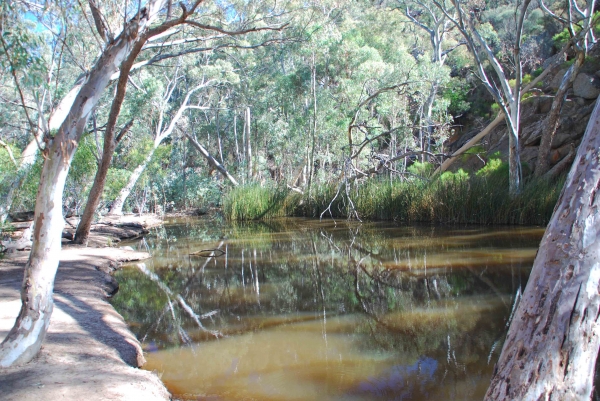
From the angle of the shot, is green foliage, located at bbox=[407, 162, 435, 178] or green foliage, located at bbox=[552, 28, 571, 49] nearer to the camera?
green foliage, located at bbox=[407, 162, 435, 178]

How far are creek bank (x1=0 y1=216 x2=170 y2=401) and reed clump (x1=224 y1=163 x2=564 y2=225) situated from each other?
188 inches

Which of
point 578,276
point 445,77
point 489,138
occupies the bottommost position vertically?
point 578,276

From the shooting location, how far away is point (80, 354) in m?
2.48

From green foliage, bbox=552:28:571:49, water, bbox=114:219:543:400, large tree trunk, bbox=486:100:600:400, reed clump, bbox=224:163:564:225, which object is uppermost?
green foliage, bbox=552:28:571:49

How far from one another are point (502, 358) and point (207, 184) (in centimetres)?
1489

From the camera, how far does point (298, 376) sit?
243cm

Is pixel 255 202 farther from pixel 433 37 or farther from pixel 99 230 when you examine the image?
pixel 433 37

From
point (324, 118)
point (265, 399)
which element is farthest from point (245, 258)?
point (324, 118)

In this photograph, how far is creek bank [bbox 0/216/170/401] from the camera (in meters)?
1.99

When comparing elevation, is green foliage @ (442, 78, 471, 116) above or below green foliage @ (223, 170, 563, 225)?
above

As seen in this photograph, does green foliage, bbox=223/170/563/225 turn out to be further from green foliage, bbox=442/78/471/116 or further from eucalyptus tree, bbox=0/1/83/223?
green foliage, bbox=442/78/471/116

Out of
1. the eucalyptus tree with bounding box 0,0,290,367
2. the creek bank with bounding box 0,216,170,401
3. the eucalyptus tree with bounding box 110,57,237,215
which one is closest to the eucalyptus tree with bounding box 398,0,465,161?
the eucalyptus tree with bounding box 110,57,237,215

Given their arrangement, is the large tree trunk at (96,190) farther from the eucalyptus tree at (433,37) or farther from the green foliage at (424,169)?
the eucalyptus tree at (433,37)

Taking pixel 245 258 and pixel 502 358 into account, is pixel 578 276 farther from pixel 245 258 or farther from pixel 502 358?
pixel 245 258
